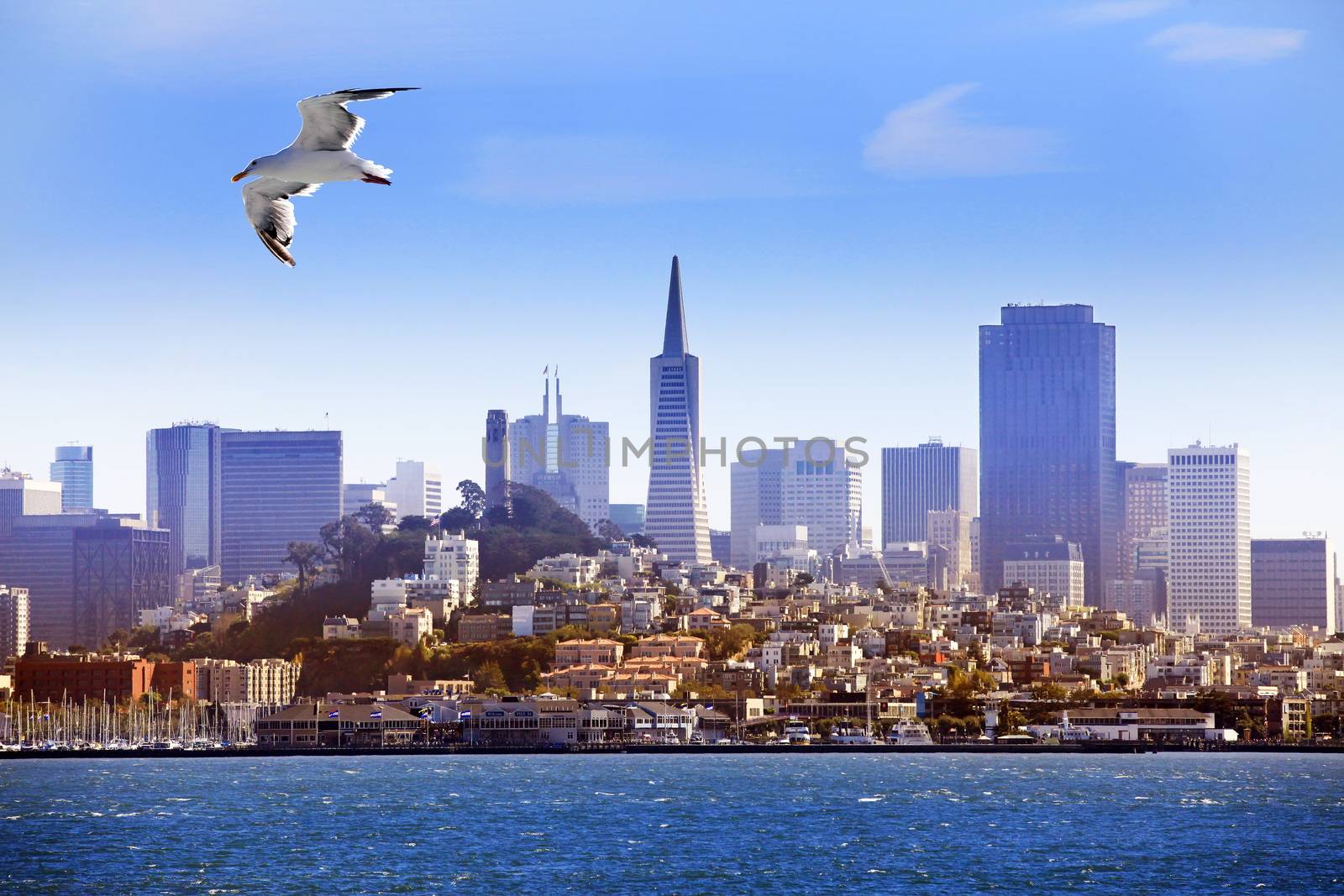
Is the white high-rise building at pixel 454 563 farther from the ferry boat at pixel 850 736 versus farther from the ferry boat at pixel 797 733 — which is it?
the ferry boat at pixel 850 736

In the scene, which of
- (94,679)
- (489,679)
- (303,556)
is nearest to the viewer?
(94,679)

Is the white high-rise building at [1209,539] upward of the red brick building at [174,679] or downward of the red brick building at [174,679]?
upward

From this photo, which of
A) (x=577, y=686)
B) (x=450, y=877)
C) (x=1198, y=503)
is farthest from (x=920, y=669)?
(x=1198, y=503)

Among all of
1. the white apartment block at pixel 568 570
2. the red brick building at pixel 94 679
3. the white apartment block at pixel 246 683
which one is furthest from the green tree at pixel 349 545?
the red brick building at pixel 94 679

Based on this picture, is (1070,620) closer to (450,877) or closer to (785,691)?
(785,691)

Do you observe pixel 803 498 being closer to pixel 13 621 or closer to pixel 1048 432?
pixel 1048 432

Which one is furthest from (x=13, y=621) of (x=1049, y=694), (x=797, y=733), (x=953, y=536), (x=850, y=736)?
(x=953, y=536)
